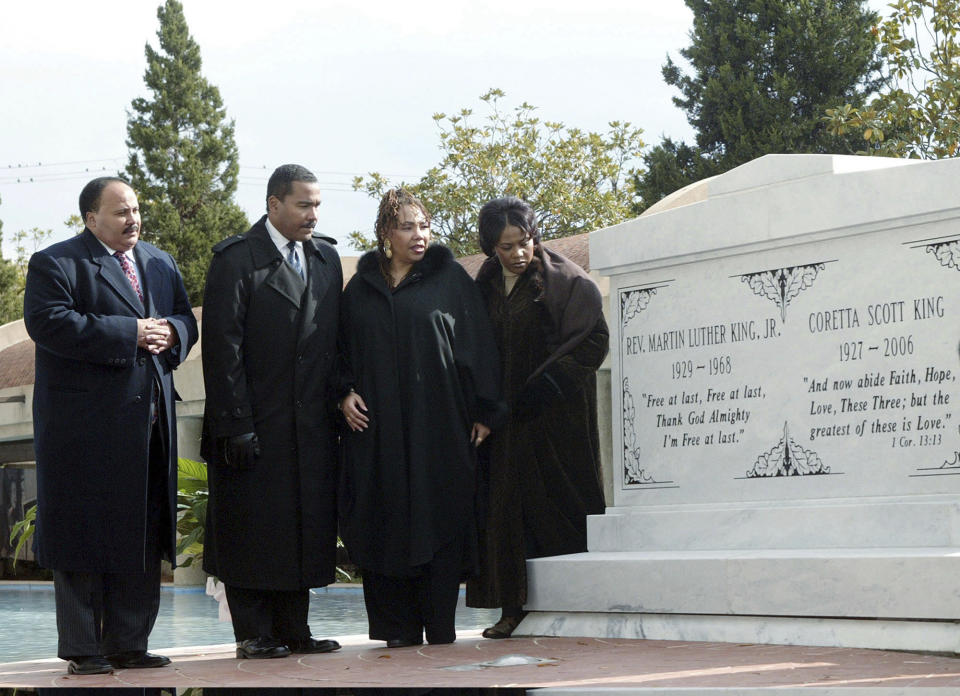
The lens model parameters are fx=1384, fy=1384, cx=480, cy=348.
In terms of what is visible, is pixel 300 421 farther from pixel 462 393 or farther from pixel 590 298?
pixel 590 298

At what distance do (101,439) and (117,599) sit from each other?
23.6 inches

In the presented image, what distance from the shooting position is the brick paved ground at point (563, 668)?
416cm

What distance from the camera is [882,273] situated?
567 centimetres

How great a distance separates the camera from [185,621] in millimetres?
9469

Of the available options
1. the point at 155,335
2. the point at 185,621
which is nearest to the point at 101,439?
the point at 155,335

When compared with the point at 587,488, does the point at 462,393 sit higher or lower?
higher

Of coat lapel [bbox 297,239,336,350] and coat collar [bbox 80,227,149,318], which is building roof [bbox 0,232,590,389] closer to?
coat lapel [bbox 297,239,336,350]

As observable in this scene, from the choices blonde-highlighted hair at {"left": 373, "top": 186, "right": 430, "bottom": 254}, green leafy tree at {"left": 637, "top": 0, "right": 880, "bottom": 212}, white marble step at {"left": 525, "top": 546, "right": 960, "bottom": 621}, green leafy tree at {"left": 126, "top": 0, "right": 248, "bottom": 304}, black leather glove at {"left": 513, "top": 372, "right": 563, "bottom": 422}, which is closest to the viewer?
white marble step at {"left": 525, "top": 546, "right": 960, "bottom": 621}

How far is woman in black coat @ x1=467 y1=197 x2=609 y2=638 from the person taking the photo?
6.04 m

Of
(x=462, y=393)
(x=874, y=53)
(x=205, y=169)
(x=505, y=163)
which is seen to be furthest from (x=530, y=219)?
(x=205, y=169)

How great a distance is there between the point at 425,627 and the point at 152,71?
32.9 m

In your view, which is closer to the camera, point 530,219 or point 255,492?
point 255,492

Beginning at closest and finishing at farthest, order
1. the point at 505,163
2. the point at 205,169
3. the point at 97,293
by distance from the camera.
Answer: the point at 97,293, the point at 505,163, the point at 205,169

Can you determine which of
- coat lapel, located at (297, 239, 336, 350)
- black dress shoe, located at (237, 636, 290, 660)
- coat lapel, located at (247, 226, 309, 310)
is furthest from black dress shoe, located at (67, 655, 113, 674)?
coat lapel, located at (247, 226, 309, 310)
